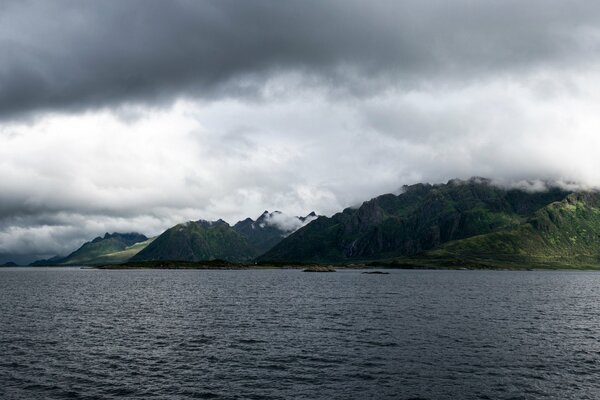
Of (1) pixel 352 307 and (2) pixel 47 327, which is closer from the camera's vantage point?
(2) pixel 47 327

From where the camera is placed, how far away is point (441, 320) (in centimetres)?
9831

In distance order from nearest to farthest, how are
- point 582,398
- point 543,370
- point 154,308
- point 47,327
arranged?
1. point 582,398
2. point 543,370
3. point 47,327
4. point 154,308

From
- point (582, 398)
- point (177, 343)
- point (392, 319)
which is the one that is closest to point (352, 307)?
point (392, 319)

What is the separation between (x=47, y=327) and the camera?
283ft

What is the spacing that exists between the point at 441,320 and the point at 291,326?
1300 inches

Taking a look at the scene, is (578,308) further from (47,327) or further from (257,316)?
(47,327)

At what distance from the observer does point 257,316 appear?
10438 cm

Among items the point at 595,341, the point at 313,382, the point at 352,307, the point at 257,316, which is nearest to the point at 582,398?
the point at 313,382

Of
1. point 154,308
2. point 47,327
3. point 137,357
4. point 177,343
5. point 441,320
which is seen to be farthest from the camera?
point 154,308

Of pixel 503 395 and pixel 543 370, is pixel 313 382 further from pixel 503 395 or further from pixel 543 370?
pixel 543 370

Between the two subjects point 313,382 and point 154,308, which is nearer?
point 313,382

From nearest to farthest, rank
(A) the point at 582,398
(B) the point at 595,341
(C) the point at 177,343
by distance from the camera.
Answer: (A) the point at 582,398 → (C) the point at 177,343 → (B) the point at 595,341

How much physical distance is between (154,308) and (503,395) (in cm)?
9428

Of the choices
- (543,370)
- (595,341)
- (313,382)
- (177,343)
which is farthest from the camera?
(595,341)
